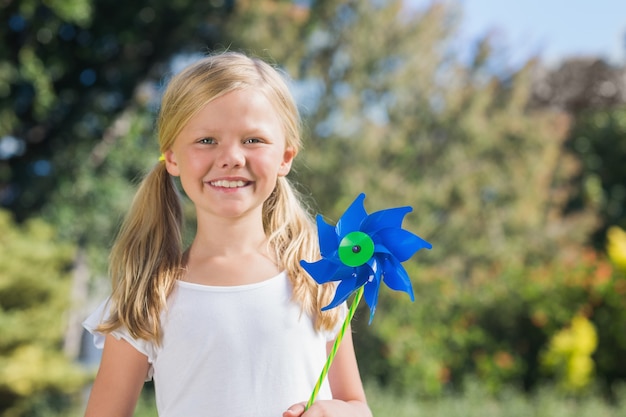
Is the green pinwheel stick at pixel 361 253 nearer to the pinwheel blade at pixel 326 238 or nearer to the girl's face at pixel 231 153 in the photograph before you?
the pinwheel blade at pixel 326 238

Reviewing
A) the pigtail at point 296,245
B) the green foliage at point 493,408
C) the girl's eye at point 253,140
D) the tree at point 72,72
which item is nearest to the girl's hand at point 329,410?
the pigtail at point 296,245

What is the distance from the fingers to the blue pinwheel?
0.71 ft

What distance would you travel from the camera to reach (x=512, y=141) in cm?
1019

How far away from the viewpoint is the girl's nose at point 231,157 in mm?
1847

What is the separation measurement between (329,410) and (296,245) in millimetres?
431

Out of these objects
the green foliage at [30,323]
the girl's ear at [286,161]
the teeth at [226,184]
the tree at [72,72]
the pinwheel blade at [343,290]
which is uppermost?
the tree at [72,72]

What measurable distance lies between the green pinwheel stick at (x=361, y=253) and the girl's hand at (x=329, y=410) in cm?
2

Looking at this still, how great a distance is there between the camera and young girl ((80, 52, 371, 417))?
6.06 feet

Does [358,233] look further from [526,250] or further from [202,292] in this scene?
[526,250]

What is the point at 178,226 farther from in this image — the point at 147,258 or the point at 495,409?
the point at 495,409

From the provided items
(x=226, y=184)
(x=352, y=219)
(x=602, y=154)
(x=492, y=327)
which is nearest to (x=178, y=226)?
(x=226, y=184)

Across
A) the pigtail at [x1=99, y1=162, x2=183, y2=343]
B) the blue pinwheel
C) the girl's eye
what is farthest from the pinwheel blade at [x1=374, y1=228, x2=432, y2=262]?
the pigtail at [x1=99, y1=162, x2=183, y2=343]

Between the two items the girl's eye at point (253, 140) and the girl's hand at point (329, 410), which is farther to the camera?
the girl's eye at point (253, 140)

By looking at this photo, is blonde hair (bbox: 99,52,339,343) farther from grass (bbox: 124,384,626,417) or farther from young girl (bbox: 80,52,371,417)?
grass (bbox: 124,384,626,417)
